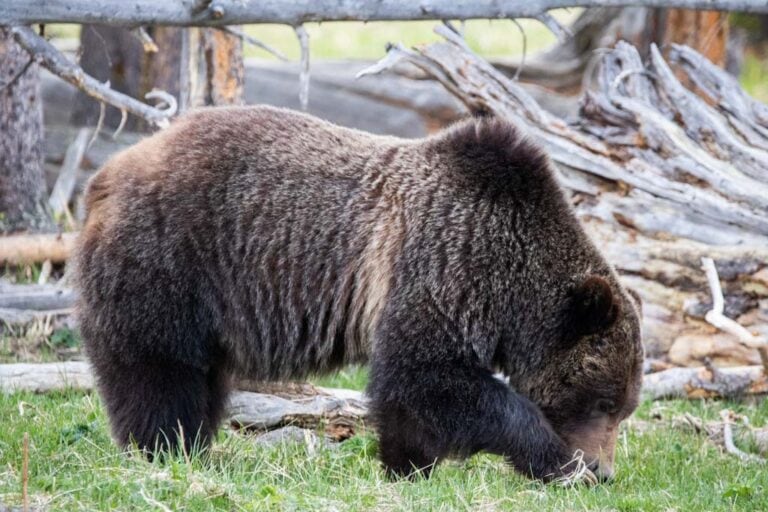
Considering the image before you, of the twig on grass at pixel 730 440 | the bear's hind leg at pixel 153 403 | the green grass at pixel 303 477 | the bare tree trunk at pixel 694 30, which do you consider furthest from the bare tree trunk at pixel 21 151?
the bare tree trunk at pixel 694 30

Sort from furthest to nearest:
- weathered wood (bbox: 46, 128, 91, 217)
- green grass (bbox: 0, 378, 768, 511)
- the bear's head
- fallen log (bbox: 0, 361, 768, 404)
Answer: weathered wood (bbox: 46, 128, 91, 217)
fallen log (bbox: 0, 361, 768, 404)
the bear's head
green grass (bbox: 0, 378, 768, 511)

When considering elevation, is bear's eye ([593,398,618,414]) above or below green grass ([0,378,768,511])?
above

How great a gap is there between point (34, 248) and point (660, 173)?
16.1 feet

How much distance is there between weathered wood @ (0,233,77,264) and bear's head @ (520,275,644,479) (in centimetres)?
467

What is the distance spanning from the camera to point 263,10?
20.5 feet

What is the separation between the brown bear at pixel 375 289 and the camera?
5.73 meters

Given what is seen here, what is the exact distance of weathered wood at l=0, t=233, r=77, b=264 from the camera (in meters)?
9.14

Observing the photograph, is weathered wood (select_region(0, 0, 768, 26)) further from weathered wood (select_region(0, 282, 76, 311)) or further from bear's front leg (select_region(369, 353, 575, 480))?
weathered wood (select_region(0, 282, 76, 311))

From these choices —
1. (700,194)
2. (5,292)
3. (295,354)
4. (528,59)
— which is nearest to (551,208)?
(295,354)

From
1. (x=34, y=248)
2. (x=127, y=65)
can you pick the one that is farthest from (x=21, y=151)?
Answer: (x=127, y=65)

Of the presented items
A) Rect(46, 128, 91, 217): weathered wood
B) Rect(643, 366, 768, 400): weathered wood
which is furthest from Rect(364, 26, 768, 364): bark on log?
Rect(46, 128, 91, 217): weathered wood

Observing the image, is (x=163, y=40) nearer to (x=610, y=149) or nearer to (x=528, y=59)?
(x=610, y=149)

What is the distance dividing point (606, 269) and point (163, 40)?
6904 millimetres

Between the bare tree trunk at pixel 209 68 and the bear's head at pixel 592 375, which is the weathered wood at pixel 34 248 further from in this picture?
the bear's head at pixel 592 375
